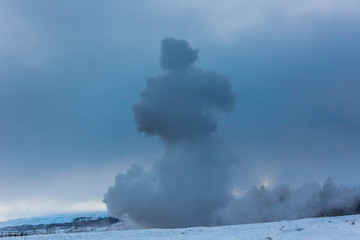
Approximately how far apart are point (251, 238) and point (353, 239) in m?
5.77

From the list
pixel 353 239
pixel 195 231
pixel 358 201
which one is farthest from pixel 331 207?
pixel 353 239

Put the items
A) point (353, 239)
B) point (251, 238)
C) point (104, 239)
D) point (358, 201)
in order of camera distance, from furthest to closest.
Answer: point (358, 201) < point (104, 239) < point (251, 238) < point (353, 239)

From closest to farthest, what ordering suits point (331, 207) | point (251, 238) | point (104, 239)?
point (251, 238) → point (104, 239) → point (331, 207)

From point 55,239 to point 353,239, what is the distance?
65.6 feet

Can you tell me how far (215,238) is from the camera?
19.5m

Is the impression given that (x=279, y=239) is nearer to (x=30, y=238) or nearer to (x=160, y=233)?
(x=160, y=233)

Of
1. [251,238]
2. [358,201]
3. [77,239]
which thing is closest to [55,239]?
[77,239]

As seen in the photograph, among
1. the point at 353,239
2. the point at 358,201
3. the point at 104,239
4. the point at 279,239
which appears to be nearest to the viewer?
the point at 353,239

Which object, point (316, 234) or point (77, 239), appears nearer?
point (316, 234)

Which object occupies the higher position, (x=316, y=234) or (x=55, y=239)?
(x=55, y=239)

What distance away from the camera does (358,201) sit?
9206 centimetres

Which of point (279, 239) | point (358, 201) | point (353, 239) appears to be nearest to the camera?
point (353, 239)

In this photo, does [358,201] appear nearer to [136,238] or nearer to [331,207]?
[331,207]

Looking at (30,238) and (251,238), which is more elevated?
(30,238)
